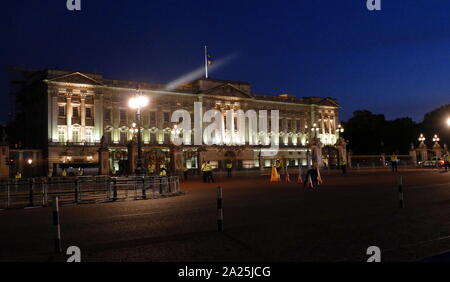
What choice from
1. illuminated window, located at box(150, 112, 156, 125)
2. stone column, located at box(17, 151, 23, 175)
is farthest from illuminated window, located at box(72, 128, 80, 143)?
illuminated window, located at box(150, 112, 156, 125)

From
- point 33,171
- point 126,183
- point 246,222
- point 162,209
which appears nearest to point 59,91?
point 33,171

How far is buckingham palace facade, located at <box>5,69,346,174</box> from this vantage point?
64438 millimetres

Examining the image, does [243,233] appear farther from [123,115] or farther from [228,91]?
[228,91]

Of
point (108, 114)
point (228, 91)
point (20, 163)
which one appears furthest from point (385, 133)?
point (20, 163)

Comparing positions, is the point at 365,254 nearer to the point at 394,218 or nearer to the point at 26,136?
the point at 394,218

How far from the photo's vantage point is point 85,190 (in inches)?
756

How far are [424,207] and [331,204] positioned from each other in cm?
281

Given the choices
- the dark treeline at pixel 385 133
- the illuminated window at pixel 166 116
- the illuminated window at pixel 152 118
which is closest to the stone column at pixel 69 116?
Answer: the illuminated window at pixel 152 118

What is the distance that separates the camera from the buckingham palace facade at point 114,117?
64.4 m

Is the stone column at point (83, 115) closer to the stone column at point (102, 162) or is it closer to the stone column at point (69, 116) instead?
the stone column at point (69, 116)

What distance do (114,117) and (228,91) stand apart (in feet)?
77.4

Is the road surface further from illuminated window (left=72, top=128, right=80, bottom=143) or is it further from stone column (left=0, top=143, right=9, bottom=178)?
illuminated window (left=72, top=128, right=80, bottom=143)

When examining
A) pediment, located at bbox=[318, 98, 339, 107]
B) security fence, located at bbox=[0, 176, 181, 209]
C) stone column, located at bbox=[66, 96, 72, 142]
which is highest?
pediment, located at bbox=[318, 98, 339, 107]

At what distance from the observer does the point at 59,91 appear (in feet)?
215
